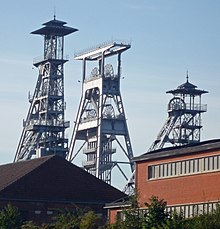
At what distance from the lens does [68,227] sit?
7444cm

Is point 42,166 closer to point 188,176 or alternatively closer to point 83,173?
point 83,173

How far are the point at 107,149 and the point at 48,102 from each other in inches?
491

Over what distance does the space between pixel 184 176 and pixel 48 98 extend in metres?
88.0

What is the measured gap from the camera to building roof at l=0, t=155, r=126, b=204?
3853 inches

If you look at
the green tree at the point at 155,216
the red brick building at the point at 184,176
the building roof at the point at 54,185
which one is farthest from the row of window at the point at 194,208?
the building roof at the point at 54,185

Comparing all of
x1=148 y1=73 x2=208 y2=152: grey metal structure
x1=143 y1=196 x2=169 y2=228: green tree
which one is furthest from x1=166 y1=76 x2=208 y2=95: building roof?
x1=143 y1=196 x2=169 y2=228: green tree

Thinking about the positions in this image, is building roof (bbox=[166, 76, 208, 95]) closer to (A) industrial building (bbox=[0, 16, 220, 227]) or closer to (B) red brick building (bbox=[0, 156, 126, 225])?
(A) industrial building (bbox=[0, 16, 220, 227])

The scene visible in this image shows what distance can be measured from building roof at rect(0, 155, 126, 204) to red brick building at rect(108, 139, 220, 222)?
17.2 meters

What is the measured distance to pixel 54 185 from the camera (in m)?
99.9

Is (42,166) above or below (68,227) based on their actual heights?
above

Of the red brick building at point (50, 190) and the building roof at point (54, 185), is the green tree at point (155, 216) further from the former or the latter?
the building roof at point (54, 185)

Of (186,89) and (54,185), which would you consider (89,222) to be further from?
(186,89)

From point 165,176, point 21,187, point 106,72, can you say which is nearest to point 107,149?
point 106,72

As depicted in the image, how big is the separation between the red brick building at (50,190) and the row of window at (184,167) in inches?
608
